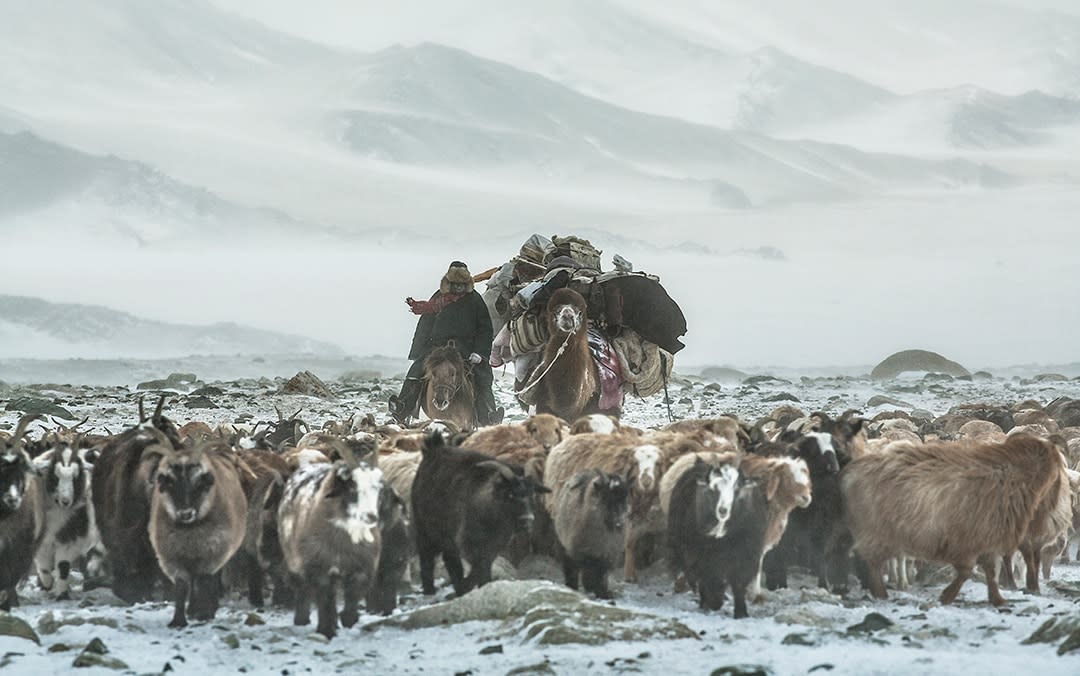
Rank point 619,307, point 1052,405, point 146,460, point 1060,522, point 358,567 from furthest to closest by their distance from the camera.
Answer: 1. point 1052,405
2. point 619,307
3. point 1060,522
4. point 146,460
5. point 358,567

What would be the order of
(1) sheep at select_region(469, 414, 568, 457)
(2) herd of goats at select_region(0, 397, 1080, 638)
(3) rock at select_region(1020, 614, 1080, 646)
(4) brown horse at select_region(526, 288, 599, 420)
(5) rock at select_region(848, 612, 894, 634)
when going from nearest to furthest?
(3) rock at select_region(1020, 614, 1080, 646)
(5) rock at select_region(848, 612, 894, 634)
(2) herd of goats at select_region(0, 397, 1080, 638)
(1) sheep at select_region(469, 414, 568, 457)
(4) brown horse at select_region(526, 288, 599, 420)

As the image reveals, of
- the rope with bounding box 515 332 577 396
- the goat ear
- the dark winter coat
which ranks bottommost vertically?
the goat ear

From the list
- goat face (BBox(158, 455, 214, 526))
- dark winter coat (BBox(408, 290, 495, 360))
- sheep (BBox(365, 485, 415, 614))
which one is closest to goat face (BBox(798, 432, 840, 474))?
sheep (BBox(365, 485, 415, 614))

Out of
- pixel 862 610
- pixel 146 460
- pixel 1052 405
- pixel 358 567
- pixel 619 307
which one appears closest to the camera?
pixel 358 567

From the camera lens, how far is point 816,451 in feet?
33.6

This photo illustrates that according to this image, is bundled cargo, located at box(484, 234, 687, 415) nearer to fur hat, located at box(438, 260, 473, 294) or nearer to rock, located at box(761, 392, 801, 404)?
fur hat, located at box(438, 260, 473, 294)

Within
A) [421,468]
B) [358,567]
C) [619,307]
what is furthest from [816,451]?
[619,307]

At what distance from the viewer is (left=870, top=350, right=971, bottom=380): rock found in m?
50.4

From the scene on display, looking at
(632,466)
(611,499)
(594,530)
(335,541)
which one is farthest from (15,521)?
(632,466)

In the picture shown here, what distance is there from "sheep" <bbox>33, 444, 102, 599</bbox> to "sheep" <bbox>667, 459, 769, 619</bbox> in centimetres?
429

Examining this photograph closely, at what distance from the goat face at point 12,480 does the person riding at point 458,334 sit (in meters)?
7.02

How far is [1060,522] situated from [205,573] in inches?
235

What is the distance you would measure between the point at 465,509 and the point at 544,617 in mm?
1239

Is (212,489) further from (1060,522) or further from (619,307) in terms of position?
(619,307)
